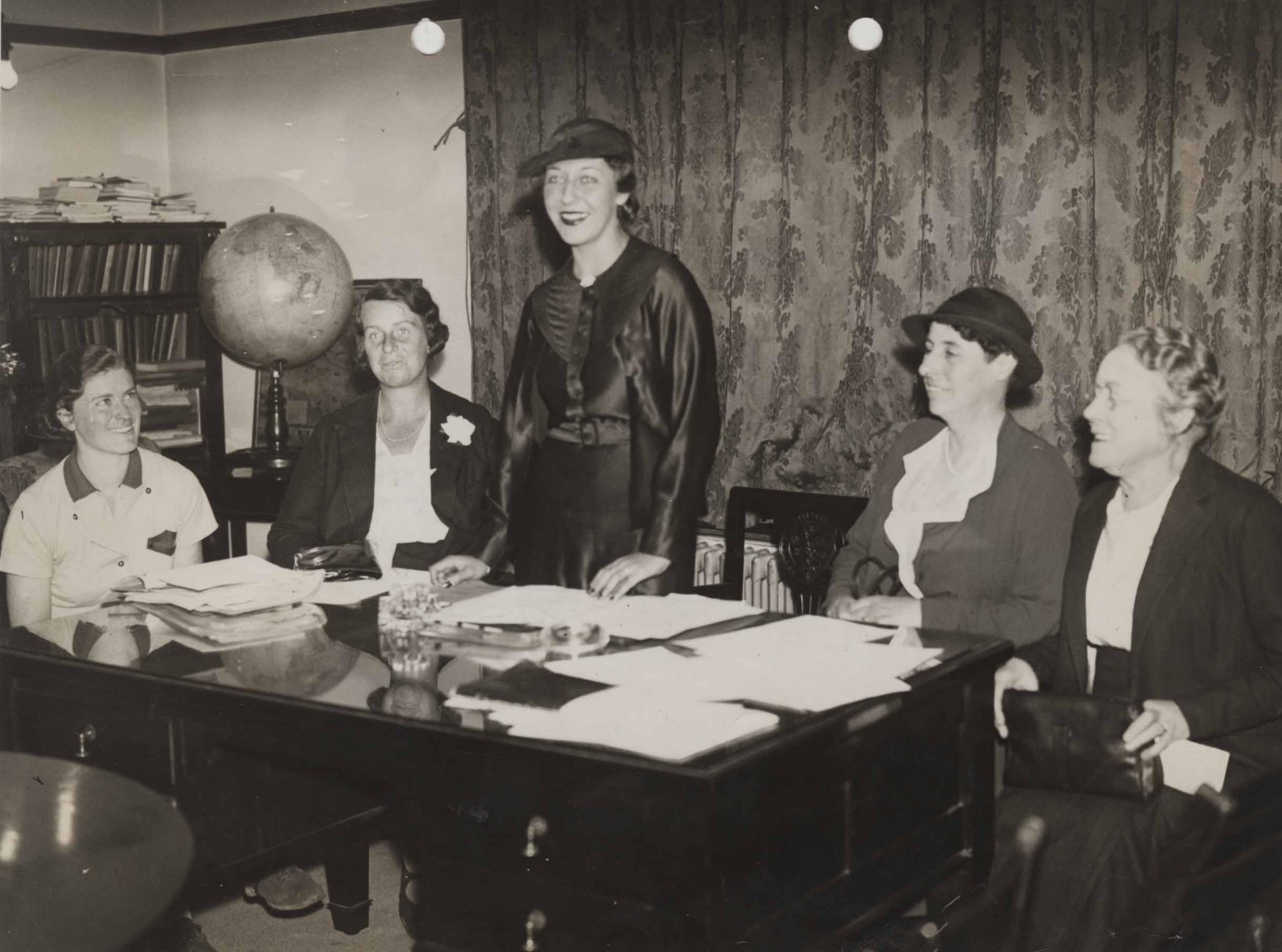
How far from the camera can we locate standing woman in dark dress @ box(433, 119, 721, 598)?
330 centimetres

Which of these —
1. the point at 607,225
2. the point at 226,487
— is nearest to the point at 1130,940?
the point at 607,225

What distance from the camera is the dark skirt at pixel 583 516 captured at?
11.1ft

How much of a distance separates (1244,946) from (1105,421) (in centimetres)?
97

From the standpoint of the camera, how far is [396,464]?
370cm

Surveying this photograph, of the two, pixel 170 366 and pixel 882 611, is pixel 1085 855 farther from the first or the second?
pixel 170 366

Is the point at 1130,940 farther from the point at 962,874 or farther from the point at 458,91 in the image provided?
the point at 458,91

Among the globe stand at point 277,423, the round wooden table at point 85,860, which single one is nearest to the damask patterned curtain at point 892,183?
the globe stand at point 277,423

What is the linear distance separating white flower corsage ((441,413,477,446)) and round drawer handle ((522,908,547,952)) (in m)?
1.85

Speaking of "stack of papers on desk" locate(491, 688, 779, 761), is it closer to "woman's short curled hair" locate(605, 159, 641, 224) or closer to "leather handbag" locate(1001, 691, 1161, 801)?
"leather handbag" locate(1001, 691, 1161, 801)

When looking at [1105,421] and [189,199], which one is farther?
[189,199]

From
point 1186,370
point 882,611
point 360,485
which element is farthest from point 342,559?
point 1186,370

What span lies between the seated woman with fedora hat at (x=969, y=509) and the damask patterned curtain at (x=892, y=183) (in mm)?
1029

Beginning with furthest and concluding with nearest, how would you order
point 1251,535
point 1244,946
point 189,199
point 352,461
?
point 189,199, point 352,461, point 1251,535, point 1244,946

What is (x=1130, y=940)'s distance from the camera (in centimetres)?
224
